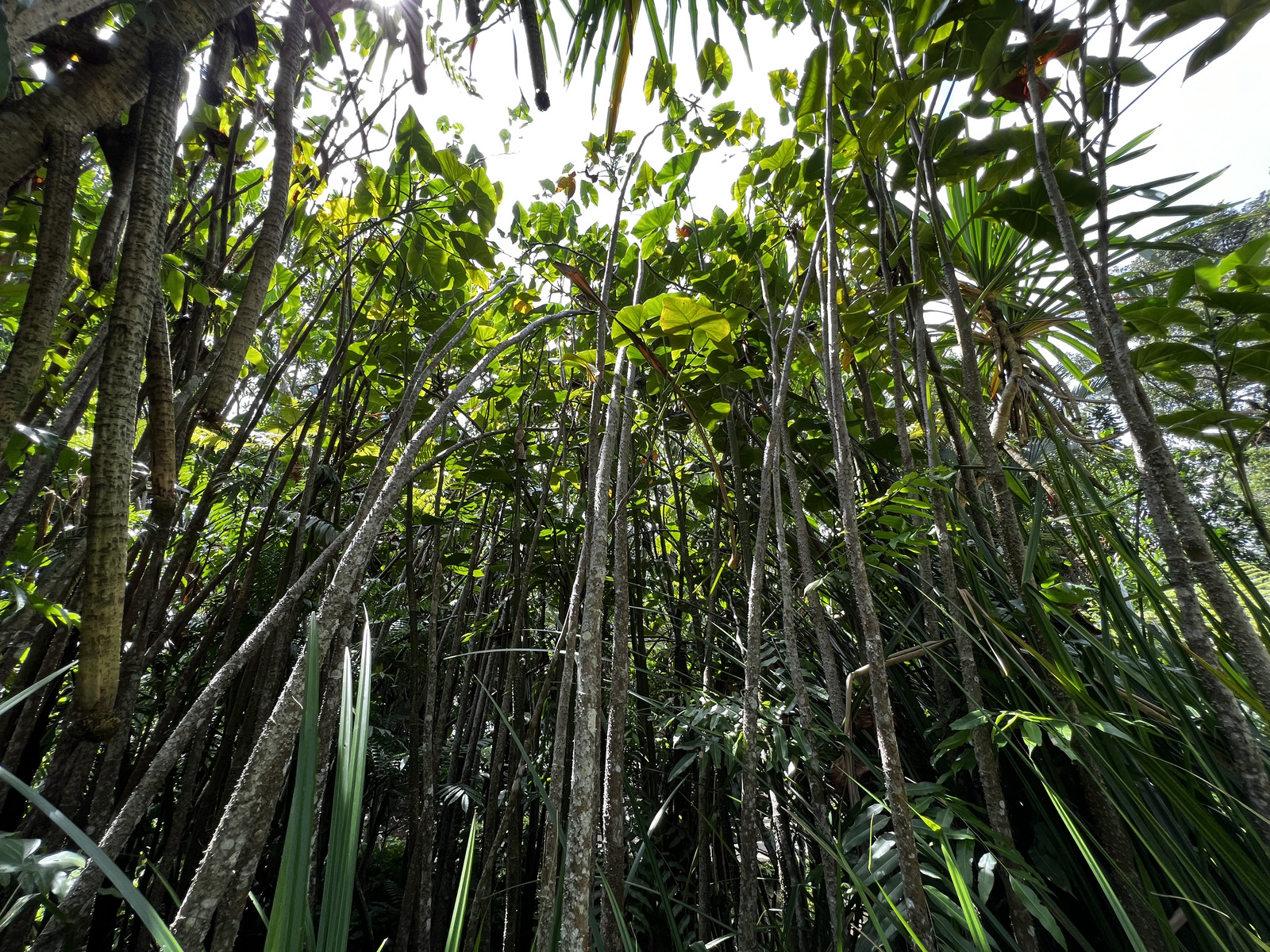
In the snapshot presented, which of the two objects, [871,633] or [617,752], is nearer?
[871,633]

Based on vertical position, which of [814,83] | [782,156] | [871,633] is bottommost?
[871,633]

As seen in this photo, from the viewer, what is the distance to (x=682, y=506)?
5.25ft

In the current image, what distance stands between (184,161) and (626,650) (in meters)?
1.60

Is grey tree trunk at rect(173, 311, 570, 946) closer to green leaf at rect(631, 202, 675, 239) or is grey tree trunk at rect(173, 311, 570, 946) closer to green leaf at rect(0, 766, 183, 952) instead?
green leaf at rect(0, 766, 183, 952)

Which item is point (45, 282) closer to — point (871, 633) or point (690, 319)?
point (690, 319)

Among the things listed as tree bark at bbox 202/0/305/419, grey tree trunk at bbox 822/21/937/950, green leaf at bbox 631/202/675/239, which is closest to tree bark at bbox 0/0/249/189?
tree bark at bbox 202/0/305/419

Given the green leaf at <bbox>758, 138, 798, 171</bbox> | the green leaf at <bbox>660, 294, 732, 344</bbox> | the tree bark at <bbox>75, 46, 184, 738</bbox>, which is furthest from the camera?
the green leaf at <bbox>758, 138, 798, 171</bbox>

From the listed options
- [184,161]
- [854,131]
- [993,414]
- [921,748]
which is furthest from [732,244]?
[184,161]

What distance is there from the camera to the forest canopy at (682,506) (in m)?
0.59

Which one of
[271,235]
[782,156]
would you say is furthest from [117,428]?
[782,156]

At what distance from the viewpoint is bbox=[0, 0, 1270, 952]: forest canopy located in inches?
23.2

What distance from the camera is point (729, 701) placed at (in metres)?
1.11

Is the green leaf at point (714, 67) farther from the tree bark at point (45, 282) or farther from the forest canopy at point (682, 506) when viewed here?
the tree bark at point (45, 282)

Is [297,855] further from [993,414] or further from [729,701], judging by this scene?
[993,414]
